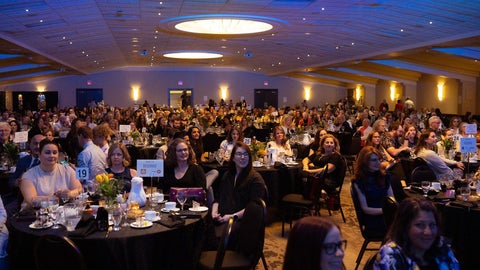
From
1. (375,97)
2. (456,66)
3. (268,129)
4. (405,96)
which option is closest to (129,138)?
(268,129)

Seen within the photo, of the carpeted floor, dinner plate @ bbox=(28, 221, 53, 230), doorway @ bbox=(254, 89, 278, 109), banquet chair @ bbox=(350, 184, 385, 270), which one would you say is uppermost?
doorway @ bbox=(254, 89, 278, 109)

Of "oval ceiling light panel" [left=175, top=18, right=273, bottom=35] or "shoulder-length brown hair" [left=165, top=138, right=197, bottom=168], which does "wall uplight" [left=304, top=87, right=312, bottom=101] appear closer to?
"oval ceiling light panel" [left=175, top=18, right=273, bottom=35]

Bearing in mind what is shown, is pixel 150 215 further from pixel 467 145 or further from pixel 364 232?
pixel 467 145

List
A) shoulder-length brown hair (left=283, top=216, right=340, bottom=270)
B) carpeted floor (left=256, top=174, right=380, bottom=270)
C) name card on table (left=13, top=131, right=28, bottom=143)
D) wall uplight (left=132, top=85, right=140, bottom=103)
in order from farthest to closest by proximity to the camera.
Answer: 1. wall uplight (left=132, top=85, right=140, bottom=103)
2. name card on table (left=13, top=131, right=28, bottom=143)
3. carpeted floor (left=256, top=174, right=380, bottom=270)
4. shoulder-length brown hair (left=283, top=216, right=340, bottom=270)

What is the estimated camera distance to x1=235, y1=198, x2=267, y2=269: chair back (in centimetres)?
397

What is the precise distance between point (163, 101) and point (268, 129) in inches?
726

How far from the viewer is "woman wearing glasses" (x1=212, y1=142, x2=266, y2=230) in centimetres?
503

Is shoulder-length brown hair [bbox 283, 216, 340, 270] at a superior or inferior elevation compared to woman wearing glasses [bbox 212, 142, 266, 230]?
superior

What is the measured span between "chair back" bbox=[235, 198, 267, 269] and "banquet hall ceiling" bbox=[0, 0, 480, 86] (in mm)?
6851

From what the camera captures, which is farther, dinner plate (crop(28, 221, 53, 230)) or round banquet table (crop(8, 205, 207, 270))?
dinner plate (crop(28, 221, 53, 230))

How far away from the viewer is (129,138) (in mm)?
11141

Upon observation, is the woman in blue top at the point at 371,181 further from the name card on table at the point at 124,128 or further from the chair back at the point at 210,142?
the chair back at the point at 210,142

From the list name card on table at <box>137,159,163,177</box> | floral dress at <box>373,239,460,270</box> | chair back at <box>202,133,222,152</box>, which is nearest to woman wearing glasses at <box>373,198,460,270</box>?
floral dress at <box>373,239,460,270</box>

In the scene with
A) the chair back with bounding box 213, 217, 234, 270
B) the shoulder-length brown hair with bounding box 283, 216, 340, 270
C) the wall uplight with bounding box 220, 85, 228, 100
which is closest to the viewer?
the shoulder-length brown hair with bounding box 283, 216, 340, 270
